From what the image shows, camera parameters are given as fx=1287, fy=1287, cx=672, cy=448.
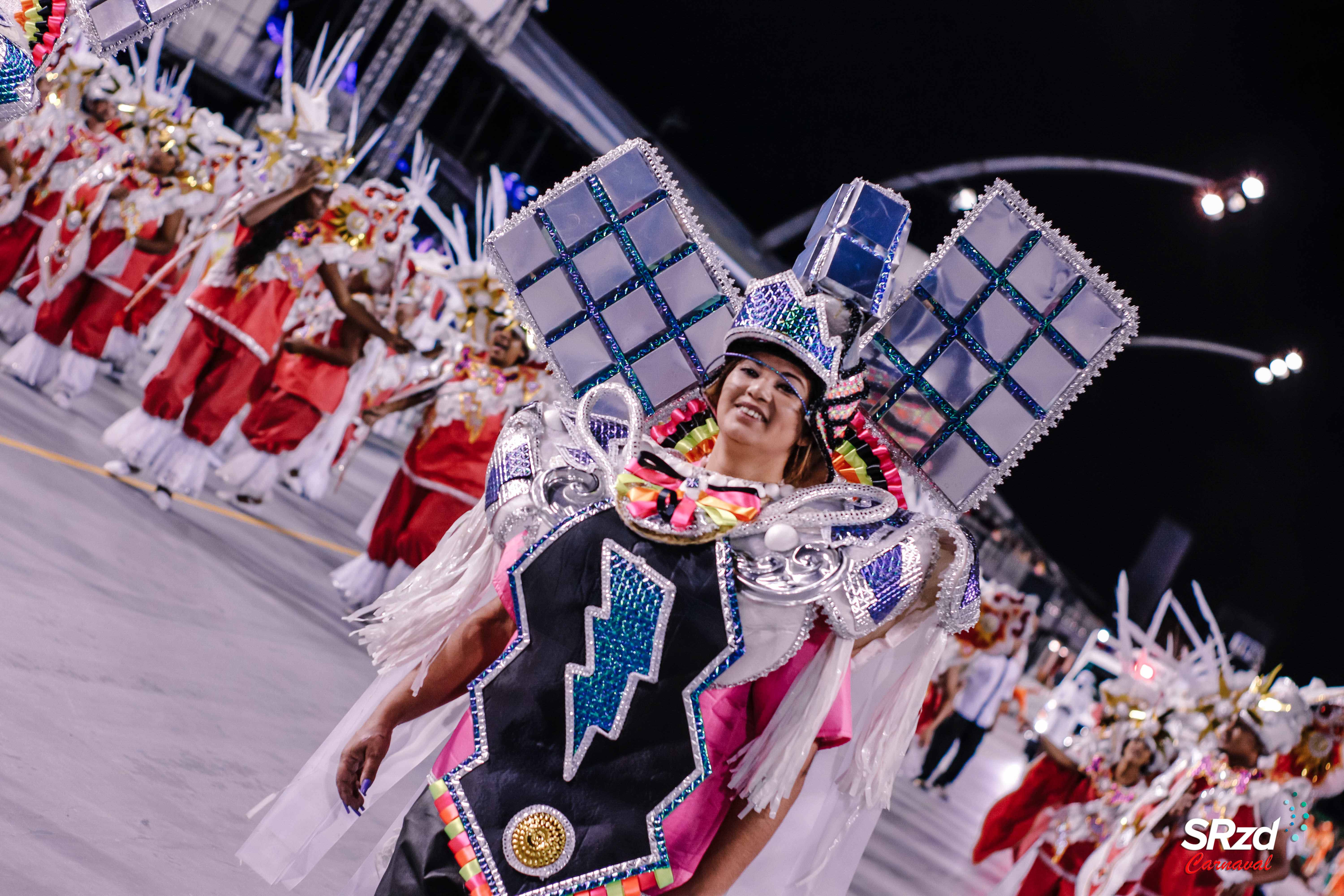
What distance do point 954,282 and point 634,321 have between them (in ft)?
2.15

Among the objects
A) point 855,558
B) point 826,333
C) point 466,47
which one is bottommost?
point 855,558

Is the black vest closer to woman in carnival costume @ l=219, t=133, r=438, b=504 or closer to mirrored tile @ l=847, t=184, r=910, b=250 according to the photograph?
mirrored tile @ l=847, t=184, r=910, b=250

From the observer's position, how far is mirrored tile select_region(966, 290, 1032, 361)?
261 cm

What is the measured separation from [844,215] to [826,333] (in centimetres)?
26

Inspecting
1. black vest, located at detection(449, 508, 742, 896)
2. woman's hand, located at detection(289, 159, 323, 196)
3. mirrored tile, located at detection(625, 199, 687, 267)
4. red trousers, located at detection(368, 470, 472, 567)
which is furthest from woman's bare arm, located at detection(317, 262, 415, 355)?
black vest, located at detection(449, 508, 742, 896)

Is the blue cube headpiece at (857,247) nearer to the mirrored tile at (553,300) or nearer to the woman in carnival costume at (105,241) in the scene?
the mirrored tile at (553,300)

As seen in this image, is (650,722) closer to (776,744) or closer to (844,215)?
(776,744)

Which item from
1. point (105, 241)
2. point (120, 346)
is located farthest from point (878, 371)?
point (120, 346)

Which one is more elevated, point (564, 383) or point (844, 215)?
A: point (844, 215)

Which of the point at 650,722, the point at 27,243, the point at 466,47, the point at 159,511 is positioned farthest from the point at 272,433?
the point at 466,47

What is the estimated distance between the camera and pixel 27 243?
33.1 ft

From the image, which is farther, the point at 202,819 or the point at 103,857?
the point at 202,819

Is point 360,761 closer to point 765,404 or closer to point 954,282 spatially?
point 765,404

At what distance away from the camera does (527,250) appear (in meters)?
2.67
